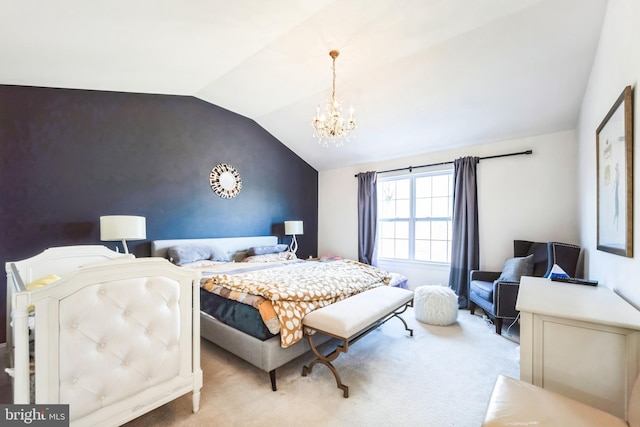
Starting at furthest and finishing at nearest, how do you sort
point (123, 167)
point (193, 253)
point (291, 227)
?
point (291, 227) < point (193, 253) < point (123, 167)

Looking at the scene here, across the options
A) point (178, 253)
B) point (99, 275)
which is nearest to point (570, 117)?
point (99, 275)

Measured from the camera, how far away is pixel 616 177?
1.67m

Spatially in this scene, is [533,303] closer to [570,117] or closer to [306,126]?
[570,117]

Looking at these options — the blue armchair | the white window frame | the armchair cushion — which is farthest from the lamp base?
the armchair cushion

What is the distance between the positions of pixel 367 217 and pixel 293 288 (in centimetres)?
306

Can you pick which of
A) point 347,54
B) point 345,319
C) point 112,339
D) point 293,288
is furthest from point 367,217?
point 112,339

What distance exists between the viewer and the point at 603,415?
3.47 feet

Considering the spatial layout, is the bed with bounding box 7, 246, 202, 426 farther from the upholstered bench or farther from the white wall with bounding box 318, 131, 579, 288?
the white wall with bounding box 318, 131, 579, 288

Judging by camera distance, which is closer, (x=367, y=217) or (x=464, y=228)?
(x=464, y=228)

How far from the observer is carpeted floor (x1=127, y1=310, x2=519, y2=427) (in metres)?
1.69

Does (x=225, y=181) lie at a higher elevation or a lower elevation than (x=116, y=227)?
higher

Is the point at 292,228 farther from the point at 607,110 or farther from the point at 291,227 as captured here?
the point at 607,110

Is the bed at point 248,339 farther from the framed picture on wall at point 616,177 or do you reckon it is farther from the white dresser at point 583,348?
the framed picture on wall at point 616,177

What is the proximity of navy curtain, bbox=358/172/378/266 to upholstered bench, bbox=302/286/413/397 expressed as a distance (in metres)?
2.45
